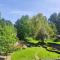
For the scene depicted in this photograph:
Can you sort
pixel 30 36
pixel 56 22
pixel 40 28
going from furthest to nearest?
pixel 56 22 < pixel 30 36 < pixel 40 28

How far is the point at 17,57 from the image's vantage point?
27.4 metres

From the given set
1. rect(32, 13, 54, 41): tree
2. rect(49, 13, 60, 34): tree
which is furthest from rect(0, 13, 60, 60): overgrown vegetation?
rect(49, 13, 60, 34): tree

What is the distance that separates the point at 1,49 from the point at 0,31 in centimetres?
446

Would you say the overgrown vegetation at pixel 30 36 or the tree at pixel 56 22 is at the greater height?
the tree at pixel 56 22

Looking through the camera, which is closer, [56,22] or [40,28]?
[40,28]

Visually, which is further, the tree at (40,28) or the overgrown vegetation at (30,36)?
the tree at (40,28)

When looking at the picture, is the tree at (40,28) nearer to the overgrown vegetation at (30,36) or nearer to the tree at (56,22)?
the overgrown vegetation at (30,36)

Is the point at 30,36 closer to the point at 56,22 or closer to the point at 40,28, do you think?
the point at 40,28

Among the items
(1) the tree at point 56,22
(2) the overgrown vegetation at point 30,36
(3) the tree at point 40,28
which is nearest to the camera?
(2) the overgrown vegetation at point 30,36

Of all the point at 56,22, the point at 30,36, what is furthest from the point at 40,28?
the point at 56,22

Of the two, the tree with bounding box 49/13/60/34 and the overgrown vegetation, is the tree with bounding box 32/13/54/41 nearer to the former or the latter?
the overgrown vegetation

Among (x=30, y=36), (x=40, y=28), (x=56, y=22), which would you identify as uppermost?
(x=56, y=22)

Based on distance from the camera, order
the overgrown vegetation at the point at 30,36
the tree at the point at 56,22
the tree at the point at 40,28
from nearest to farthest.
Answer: the overgrown vegetation at the point at 30,36
the tree at the point at 40,28
the tree at the point at 56,22

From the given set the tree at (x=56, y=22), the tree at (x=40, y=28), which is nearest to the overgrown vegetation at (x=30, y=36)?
the tree at (x=40, y=28)
